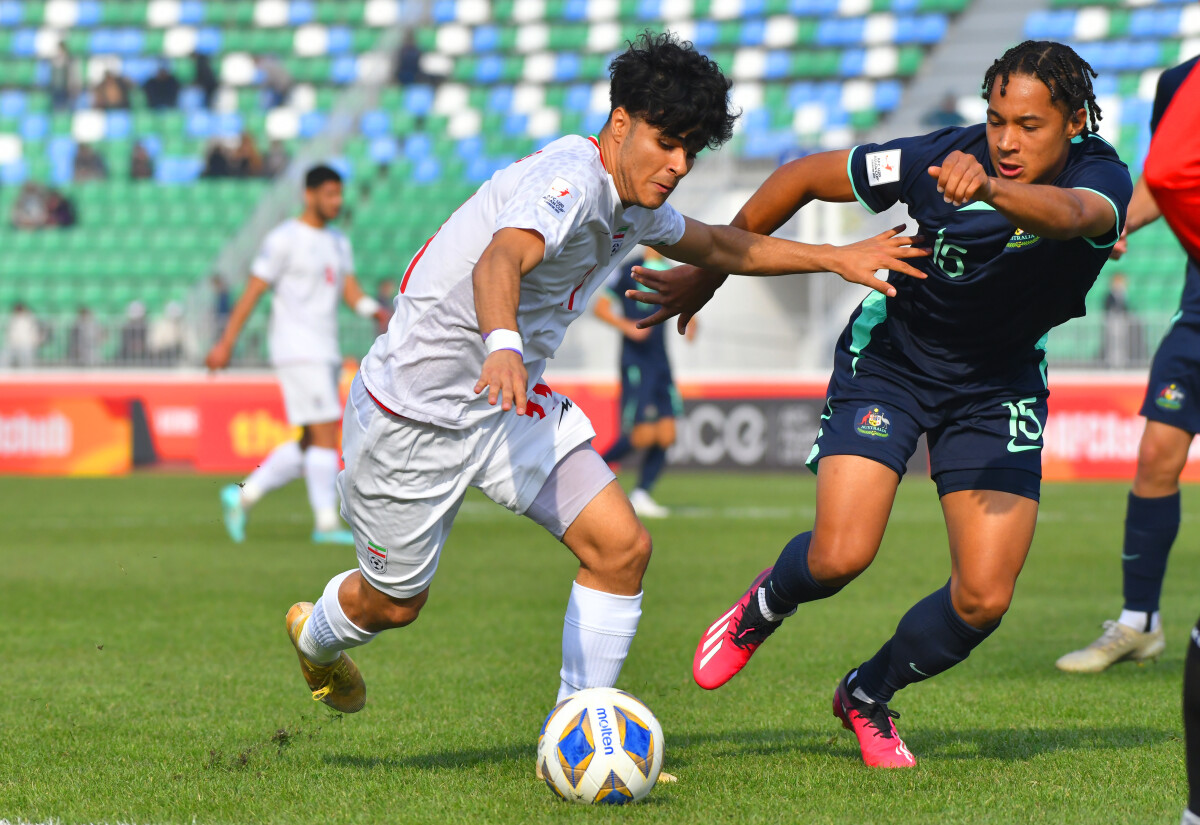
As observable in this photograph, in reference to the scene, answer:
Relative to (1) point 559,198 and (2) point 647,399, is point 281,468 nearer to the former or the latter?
(2) point 647,399

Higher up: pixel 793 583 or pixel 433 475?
pixel 433 475

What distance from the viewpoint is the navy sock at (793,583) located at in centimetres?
432

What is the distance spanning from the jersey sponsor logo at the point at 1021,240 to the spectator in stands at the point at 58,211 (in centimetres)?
2330

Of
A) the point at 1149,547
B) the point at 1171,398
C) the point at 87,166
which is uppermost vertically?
the point at 1171,398

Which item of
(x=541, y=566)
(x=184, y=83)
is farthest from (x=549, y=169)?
(x=184, y=83)

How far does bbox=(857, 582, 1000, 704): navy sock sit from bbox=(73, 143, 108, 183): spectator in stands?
79.4 feet

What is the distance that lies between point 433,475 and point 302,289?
6.42 metres

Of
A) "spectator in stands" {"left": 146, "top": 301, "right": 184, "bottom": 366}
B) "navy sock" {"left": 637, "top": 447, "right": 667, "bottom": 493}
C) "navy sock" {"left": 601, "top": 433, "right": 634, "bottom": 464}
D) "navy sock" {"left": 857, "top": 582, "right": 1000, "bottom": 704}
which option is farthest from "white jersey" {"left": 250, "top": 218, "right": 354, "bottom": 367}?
"spectator in stands" {"left": 146, "top": 301, "right": 184, "bottom": 366}

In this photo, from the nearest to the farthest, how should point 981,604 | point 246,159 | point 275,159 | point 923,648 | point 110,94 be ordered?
point 981,604 < point 923,648 < point 246,159 < point 275,159 < point 110,94

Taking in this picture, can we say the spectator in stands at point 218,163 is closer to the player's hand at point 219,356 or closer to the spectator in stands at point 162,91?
the spectator in stands at point 162,91

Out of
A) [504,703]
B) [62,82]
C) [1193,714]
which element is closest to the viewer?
[1193,714]

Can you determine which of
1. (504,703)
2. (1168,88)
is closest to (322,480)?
(504,703)

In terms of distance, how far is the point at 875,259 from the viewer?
3.95 metres

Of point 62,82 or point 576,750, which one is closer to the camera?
point 576,750
